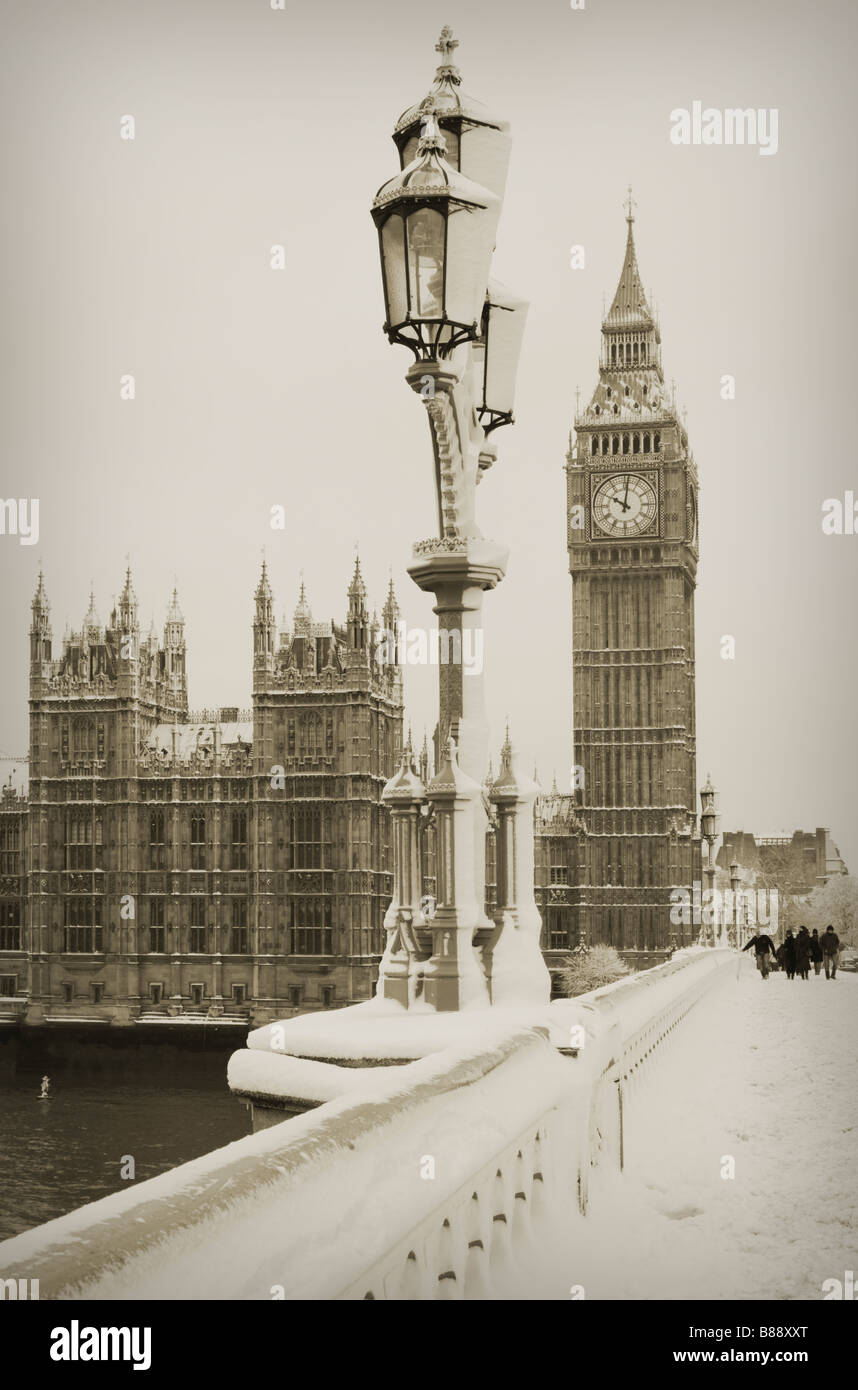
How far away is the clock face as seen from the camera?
59656 millimetres

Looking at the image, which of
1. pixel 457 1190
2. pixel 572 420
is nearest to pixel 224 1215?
pixel 457 1190

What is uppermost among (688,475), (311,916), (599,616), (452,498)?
(688,475)

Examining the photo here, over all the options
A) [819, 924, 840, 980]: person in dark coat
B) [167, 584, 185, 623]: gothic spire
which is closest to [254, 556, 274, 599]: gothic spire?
[167, 584, 185, 623]: gothic spire

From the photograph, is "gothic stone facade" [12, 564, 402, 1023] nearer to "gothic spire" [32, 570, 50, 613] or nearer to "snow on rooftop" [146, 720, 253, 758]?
"snow on rooftop" [146, 720, 253, 758]

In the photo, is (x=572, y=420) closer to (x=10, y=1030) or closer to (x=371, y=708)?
(x=371, y=708)

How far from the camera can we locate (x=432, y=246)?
4.84 metres

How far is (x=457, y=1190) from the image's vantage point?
2.93 meters

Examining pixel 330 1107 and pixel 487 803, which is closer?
pixel 330 1107

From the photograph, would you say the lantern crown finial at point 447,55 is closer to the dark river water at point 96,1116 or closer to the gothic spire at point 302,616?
the dark river water at point 96,1116

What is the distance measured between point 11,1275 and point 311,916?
163 ft

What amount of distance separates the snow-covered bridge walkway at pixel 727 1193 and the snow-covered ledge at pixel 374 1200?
18 centimetres

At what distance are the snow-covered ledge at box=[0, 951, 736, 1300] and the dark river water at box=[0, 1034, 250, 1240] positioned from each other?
23.1 meters

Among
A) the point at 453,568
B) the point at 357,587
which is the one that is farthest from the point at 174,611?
the point at 453,568
